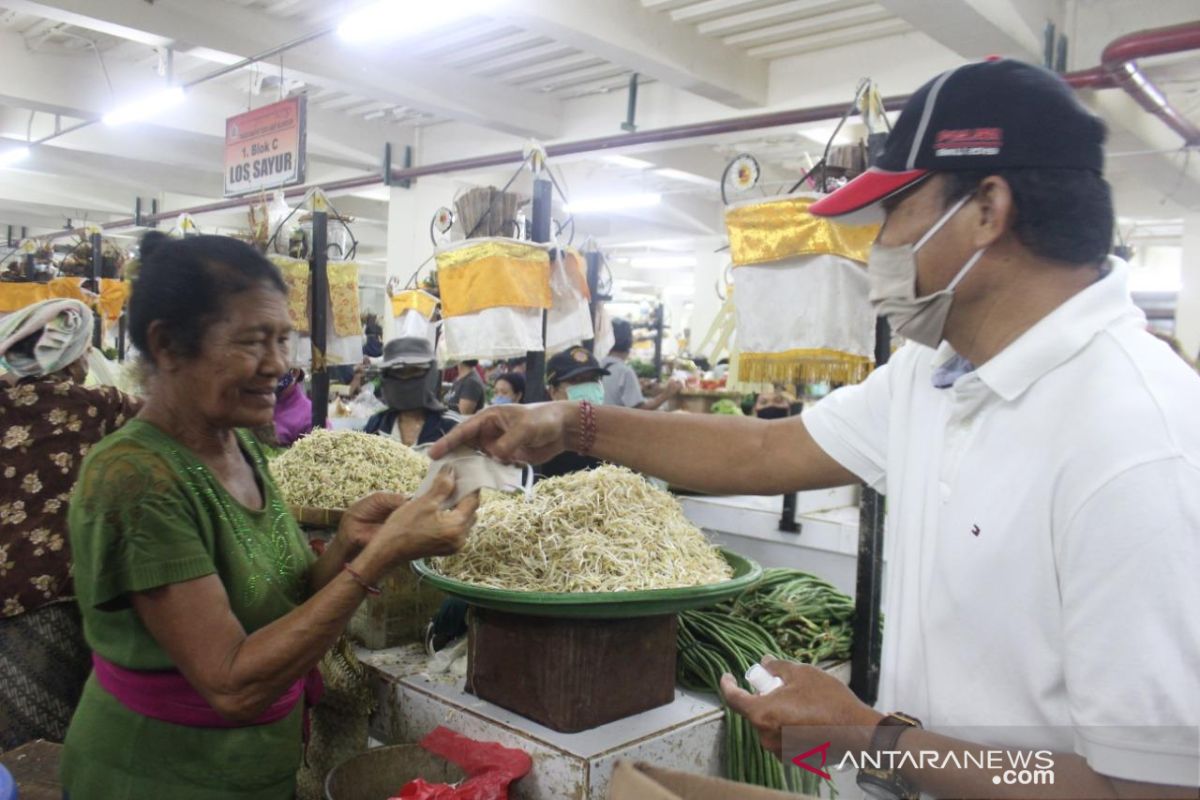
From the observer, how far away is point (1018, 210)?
128 centimetres

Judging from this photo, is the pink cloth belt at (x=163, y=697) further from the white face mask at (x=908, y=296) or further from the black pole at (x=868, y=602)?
the black pole at (x=868, y=602)

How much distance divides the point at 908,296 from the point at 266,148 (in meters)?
Answer: 5.20

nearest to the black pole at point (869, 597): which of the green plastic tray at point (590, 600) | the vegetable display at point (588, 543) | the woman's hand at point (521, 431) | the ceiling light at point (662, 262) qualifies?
the vegetable display at point (588, 543)

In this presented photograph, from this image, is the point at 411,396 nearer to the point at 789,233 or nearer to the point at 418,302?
the point at 789,233

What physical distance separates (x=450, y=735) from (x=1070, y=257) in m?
1.61

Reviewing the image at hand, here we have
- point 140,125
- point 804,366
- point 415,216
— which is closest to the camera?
point 804,366

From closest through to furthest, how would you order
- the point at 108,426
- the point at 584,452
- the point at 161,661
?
1. the point at 161,661
2. the point at 584,452
3. the point at 108,426

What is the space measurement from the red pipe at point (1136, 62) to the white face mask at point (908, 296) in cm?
508

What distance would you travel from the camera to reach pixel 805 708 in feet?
4.35

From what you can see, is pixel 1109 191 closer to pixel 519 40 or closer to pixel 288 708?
pixel 288 708

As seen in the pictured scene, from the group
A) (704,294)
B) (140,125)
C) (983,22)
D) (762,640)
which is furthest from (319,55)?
(704,294)

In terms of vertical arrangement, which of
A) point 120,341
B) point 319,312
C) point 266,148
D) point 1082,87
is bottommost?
point 120,341

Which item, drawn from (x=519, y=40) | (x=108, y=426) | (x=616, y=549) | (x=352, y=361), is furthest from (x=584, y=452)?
(x=519, y=40)

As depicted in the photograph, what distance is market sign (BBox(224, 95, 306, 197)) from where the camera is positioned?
5418mm
